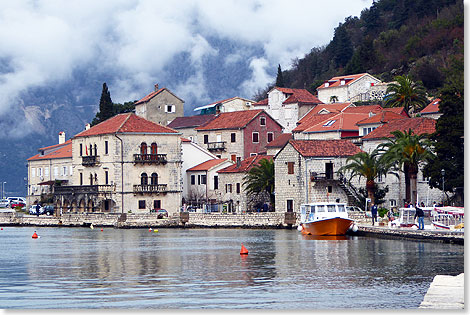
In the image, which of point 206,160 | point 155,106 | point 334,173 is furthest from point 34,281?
point 155,106

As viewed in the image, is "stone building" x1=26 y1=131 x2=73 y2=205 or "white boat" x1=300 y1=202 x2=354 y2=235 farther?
"stone building" x1=26 y1=131 x2=73 y2=205

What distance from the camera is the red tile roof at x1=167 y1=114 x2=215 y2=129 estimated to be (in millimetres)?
100656

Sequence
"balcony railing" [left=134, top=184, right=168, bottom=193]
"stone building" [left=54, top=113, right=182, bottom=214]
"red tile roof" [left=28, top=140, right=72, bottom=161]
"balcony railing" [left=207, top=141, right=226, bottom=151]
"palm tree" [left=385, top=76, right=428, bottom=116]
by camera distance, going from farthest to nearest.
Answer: "red tile roof" [left=28, top=140, right=72, bottom=161], "balcony railing" [left=207, top=141, right=226, bottom=151], "palm tree" [left=385, top=76, right=428, bottom=116], "balcony railing" [left=134, top=184, right=168, bottom=193], "stone building" [left=54, top=113, right=182, bottom=214]

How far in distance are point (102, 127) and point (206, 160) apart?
1066 centimetres

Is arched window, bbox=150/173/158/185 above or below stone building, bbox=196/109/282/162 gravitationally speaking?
below

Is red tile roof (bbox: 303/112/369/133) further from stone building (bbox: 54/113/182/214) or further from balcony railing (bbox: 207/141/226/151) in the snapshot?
balcony railing (bbox: 207/141/226/151)

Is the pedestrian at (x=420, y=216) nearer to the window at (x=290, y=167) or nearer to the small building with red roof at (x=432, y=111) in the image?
the window at (x=290, y=167)

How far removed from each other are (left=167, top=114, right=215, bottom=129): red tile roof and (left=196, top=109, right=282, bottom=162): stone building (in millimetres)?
6303

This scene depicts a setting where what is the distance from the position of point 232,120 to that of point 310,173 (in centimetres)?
2635

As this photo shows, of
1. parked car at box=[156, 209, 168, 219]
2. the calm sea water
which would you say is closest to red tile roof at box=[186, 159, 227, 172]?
parked car at box=[156, 209, 168, 219]

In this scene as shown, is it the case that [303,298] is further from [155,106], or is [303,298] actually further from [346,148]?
[155,106]

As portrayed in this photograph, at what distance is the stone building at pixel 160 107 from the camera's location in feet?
346

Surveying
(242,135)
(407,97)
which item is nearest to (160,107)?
(242,135)

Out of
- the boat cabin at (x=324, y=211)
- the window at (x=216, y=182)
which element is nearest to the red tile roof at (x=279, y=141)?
the window at (x=216, y=182)
